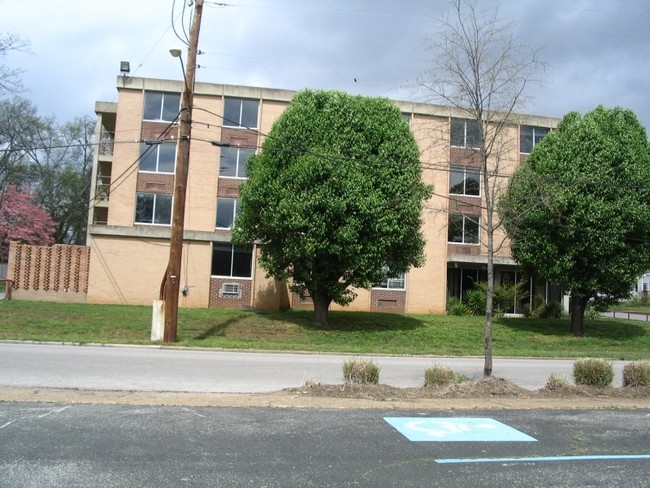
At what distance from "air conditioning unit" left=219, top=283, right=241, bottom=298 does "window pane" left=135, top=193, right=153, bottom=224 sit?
546 centimetres

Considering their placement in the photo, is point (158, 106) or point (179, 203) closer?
point (179, 203)

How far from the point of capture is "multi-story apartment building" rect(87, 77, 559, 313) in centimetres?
2781

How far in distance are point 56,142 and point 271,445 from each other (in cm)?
5365

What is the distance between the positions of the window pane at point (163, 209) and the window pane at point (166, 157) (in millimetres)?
1467

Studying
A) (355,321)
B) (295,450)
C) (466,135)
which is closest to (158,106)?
(355,321)

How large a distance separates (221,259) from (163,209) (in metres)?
4.34

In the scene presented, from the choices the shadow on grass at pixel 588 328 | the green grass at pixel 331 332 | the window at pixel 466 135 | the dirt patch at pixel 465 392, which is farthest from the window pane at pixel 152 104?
the dirt patch at pixel 465 392

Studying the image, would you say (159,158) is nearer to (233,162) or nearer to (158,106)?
(158,106)

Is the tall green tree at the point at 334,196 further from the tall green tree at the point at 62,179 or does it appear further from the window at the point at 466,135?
the tall green tree at the point at 62,179

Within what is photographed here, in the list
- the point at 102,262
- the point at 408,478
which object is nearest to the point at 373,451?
the point at 408,478

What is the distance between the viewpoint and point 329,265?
20891 millimetres

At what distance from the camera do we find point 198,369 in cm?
1222

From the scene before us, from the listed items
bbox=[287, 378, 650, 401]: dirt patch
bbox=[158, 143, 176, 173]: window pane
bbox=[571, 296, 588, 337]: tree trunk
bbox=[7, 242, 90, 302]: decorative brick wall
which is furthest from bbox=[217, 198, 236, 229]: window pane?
bbox=[287, 378, 650, 401]: dirt patch

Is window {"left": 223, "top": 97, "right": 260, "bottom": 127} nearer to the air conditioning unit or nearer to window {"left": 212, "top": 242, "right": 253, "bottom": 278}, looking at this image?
window {"left": 212, "top": 242, "right": 253, "bottom": 278}
